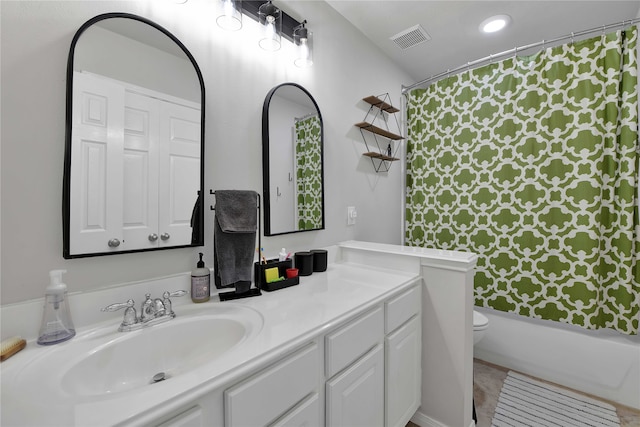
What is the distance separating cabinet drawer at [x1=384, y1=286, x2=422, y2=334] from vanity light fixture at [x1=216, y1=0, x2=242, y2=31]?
1.44 m

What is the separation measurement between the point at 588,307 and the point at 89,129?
109 inches

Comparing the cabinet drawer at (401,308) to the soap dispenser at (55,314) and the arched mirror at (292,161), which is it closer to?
the arched mirror at (292,161)

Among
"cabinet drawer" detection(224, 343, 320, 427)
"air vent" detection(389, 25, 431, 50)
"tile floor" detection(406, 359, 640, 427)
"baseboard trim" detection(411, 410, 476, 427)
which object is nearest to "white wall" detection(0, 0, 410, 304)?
"air vent" detection(389, 25, 431, 50)

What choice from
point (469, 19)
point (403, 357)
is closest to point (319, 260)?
point (403, 357)

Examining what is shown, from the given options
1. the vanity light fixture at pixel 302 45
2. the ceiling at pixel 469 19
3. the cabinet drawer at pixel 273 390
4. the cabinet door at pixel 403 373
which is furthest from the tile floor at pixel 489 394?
the ceiling at pixel 469 19

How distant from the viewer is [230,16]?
1.18 metres

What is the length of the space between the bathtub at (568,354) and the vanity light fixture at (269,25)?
8.01 feet

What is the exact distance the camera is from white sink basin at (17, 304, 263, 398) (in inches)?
26.3

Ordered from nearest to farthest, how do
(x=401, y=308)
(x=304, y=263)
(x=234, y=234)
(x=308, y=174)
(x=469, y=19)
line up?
1. (x=234, y=234)
2. (x=401, y=308)
3. (x=304, y=263)
4. (x=308, y=174)
5. (x=469, y=19)

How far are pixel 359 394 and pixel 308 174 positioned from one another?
112 centimetres

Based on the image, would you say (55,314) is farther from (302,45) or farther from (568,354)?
(568,354)

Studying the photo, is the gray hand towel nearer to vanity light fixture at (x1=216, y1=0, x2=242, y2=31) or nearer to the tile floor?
vanity light fixture at (x1=216, y1=0, x2=242, y2=31)

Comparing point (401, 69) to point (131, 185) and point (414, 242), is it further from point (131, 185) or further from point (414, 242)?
point (131, 185)

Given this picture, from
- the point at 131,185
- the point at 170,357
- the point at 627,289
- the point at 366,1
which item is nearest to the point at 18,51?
the point at 131,185
